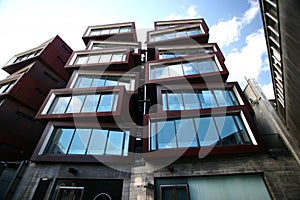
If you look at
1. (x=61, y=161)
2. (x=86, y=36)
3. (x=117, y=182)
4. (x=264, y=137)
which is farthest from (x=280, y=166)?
(x=86, y=36)

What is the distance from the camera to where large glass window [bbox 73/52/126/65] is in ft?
59.8

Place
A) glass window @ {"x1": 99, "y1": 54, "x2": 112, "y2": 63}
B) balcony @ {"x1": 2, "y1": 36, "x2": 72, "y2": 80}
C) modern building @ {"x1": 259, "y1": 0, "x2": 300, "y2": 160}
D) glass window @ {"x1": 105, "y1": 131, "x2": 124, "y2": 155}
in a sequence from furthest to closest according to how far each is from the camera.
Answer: balcony @ {"x1": 2, "y1": 36, "x2": 72, "y2": 80} < glass window @ {"x1": 99, "y1": 54, "x2": 112, "y2": 63} < glass window @ {"x1": 105, "y1": 131, "x2": 124, "y2": 155} < modern building @ {"x1": 259, "y1": 0, "x2": 300, "y2": 160}

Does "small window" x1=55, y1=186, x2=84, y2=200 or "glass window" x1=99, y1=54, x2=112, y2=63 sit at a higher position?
"glass window" x1=99, y1=54, x2=112, y2=63

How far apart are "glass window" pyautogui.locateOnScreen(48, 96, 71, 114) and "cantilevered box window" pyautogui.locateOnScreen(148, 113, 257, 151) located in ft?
24.6

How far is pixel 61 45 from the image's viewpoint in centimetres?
2667

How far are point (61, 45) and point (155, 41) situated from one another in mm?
16203

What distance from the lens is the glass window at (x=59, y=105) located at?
1330cm

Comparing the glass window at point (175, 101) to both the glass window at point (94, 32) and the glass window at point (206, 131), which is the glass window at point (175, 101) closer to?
the glass window at point (206, 131)

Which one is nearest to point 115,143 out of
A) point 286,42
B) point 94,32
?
point 286,42

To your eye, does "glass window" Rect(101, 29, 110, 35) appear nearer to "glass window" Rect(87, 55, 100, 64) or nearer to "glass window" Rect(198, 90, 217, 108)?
"glass window" Rect(87, 55, 100, 64)

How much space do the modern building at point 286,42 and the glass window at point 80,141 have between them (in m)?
11.9

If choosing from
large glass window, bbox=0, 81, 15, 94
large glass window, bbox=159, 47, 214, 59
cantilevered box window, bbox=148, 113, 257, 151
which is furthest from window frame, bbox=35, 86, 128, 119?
large glass window, bbox=0, 81, 15, 94

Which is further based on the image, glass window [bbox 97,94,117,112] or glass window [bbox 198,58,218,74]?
glass window [bbox 198,58,218,74]

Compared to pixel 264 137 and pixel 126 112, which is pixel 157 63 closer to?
pixel 126 112
